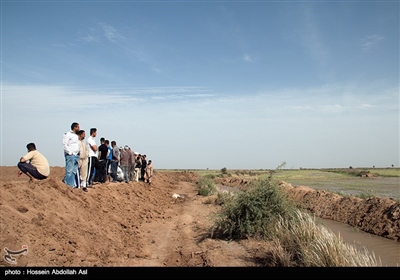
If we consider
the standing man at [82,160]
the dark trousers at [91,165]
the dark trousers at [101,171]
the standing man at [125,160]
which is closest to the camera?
the standing man at [82,160]

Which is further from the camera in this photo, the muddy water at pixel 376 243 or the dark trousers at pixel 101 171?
the dark trousers at pixel 101 171

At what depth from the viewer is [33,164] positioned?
886cm

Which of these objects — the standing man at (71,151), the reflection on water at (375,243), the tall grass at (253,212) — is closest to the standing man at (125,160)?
the standing man at (71,151)

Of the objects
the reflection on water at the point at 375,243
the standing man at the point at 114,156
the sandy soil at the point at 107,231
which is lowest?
the reflection on water at the point at 375,243

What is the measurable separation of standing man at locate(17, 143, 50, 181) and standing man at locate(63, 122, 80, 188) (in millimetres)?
625

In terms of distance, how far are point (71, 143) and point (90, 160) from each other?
7.88 ft

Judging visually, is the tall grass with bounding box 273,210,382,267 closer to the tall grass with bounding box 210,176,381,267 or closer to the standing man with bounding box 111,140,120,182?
the tall grass with bounding box 210,176,381,267

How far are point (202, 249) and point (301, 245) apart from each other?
2.72 metres

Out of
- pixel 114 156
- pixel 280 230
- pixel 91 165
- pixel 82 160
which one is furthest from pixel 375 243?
pixel 114 156

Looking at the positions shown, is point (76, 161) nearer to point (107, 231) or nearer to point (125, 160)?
point (107, 231)

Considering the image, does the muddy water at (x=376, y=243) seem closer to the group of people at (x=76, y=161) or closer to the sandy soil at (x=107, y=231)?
the sandy soil at (x=107, y=231)

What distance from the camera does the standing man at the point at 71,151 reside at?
933 cm
